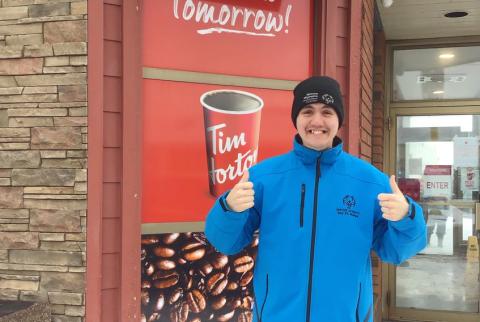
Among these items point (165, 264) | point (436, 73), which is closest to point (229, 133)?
point (165, 264)

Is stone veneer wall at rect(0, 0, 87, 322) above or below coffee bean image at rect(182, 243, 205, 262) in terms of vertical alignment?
above

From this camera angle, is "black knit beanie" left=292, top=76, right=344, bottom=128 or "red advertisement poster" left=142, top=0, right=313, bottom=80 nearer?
"black knit beanie" left=292, top=76, right=344, bottom=128

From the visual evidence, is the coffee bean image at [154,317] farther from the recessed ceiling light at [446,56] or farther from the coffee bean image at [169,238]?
the recessed ceiling light at [446,56]

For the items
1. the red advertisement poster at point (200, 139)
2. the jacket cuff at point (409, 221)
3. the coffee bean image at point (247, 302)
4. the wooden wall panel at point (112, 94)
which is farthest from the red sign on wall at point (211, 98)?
the jacket cuff at point (409, 221)

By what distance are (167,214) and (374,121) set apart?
301 centimetres

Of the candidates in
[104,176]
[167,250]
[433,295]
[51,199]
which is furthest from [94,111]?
[433,295]

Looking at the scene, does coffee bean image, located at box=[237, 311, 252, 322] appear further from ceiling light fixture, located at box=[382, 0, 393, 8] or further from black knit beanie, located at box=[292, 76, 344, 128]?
ceiling light fixture, located at box=[382, 0, 393, 8]

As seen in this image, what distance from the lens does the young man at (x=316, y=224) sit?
4.78ft

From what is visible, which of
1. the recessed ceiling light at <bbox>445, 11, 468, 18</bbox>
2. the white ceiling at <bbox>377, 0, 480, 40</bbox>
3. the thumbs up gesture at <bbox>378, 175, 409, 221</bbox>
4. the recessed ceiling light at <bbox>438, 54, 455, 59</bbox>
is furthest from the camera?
the recessed ceiling light at <bbox>438, 54, 455, 59</bbox>

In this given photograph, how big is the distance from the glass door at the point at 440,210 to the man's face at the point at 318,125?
3.79 meters

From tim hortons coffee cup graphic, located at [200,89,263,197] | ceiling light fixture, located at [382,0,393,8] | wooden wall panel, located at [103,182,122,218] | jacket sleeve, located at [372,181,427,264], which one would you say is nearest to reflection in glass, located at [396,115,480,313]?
ceiling light fixture, located at [382,0,393,8]

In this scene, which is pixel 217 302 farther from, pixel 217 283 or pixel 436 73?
pixel 436 73

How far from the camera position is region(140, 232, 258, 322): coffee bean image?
2443 mm

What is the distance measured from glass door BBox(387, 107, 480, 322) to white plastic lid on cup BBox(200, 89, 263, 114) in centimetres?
290
